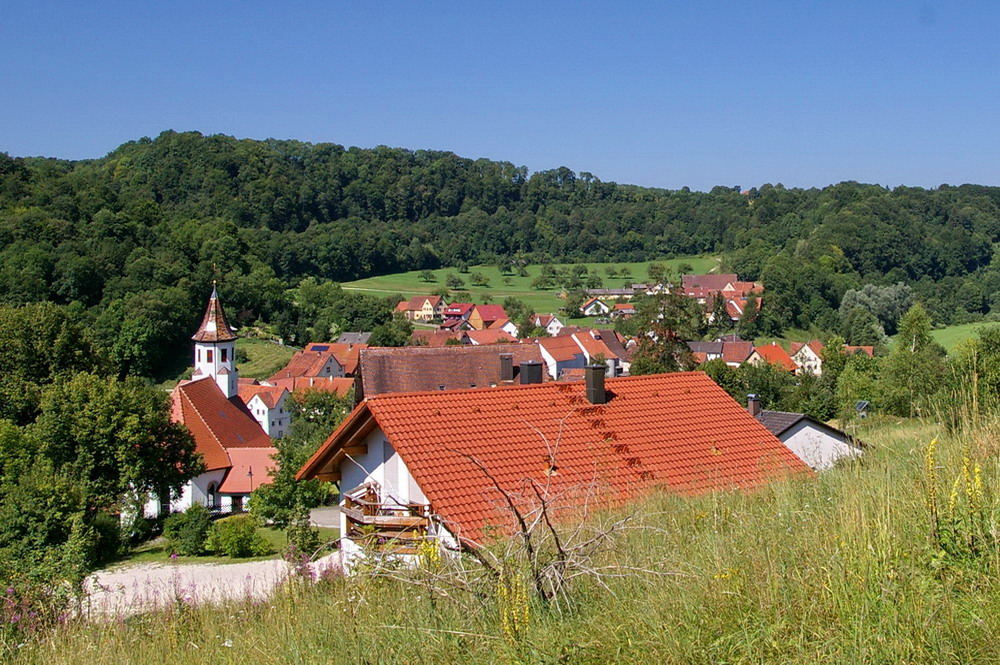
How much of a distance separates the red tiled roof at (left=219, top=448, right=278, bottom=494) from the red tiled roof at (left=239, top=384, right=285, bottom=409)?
734 inches

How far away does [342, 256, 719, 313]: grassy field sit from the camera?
376 ft

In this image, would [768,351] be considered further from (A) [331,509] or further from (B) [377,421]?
(B) [377,421]

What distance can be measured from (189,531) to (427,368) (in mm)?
11842

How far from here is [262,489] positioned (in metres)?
26.6

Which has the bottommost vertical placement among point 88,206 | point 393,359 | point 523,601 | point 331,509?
point 331,509

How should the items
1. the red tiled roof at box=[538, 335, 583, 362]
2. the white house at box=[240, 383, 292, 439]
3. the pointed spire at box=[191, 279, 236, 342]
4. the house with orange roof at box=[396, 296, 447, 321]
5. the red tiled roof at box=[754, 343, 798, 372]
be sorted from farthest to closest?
the house with orange roof at box=[396, 296, 447, 321]
the red tiled roof at box=[754, 343, 798, 372]
the red tiled roof at box=[538, 335, 583, 362]
the white house at box=[240, 383, 292, 439]
the pointed spire at box=[191, 279, 236, 342]

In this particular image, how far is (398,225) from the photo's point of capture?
156 metres

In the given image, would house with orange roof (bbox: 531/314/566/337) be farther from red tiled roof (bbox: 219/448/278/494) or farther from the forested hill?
red tiled roof (bbox: 219/448/278/494)

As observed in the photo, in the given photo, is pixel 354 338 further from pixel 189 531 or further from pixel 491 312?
pixel 189 531

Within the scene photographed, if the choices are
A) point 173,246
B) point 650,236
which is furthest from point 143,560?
point 650,236

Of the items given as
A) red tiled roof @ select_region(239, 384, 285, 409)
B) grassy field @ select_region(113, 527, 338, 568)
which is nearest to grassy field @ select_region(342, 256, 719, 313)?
red tiled roof @ select_region(239, 384, 285, 409)

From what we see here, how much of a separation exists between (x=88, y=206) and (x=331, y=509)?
70.4 m

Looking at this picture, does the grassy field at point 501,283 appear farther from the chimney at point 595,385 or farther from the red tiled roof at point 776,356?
the chimney at point 595,385

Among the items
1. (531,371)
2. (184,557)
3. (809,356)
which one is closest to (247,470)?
(184,557)
